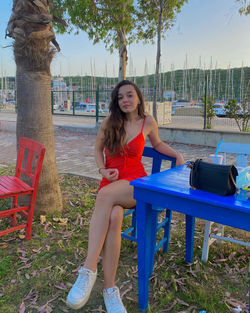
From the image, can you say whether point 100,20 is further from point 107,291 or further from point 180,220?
point 107,291

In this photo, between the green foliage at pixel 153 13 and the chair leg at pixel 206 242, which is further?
the green foliage at pixel 153 13

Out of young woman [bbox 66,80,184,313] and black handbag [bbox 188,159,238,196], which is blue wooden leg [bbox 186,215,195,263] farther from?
black handbag [bbox 188,159,238,196]

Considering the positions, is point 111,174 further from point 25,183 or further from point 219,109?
point 219,109

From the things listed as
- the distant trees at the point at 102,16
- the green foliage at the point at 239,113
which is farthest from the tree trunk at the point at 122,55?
the green foliage at the point at 239,113

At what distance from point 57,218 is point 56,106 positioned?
551 inches

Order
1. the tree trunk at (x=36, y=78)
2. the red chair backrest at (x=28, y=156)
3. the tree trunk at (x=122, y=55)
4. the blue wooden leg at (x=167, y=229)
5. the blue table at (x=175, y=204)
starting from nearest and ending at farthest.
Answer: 1. the blue table at (x=175, y=204)
2. the blue wooden leg at (x=167, y=229)
3. the red chair backrest at (x=28, y=156)
4. the tree trunk at (x=36, y=78)
5. the tree trunk at (x=122, y=55)

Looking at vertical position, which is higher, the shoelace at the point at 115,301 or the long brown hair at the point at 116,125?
the long brown hair at the point at 116,125

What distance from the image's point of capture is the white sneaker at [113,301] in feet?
6.42

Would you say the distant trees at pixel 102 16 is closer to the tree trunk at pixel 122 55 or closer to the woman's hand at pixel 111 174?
the tree trunk at pixel 122 55

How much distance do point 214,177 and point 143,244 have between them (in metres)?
0.73

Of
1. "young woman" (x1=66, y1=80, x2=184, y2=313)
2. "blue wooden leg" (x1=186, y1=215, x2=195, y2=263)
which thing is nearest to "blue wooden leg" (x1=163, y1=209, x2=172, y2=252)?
"blue wooden leg" (x1=186, y1=215, x2=195, y2=263)

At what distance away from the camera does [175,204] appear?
168cm

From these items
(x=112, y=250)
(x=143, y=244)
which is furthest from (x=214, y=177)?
(x=112, y=250)

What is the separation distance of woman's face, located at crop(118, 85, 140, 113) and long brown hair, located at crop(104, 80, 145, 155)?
0.15 ft
